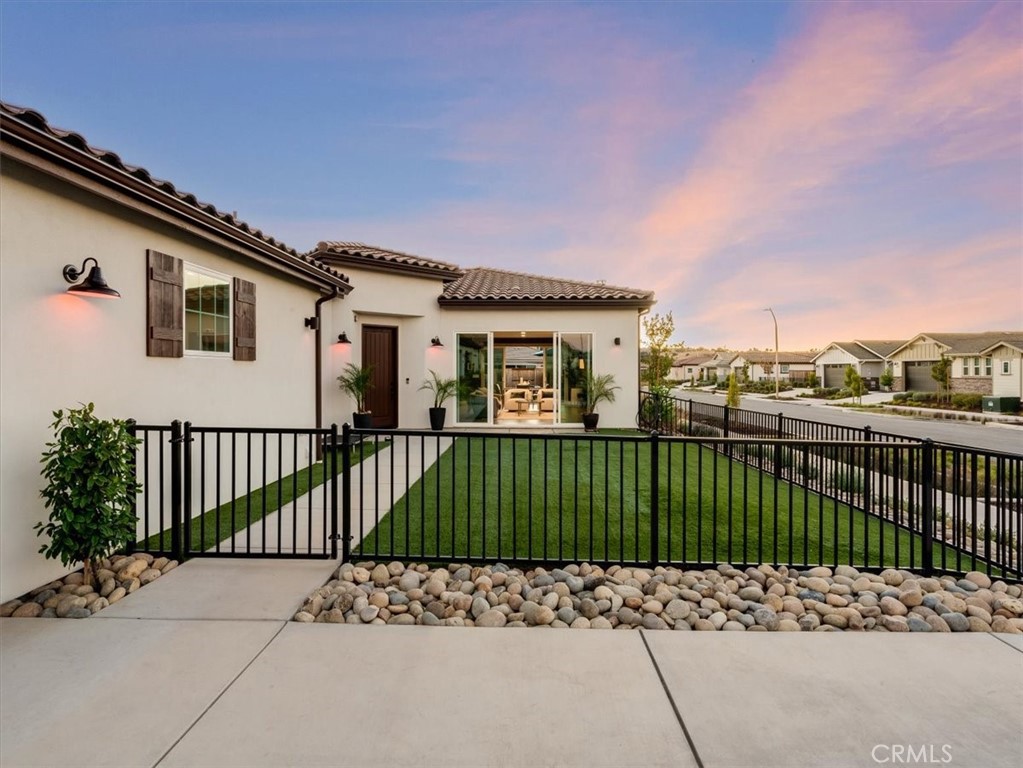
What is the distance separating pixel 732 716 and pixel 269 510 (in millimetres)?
4654

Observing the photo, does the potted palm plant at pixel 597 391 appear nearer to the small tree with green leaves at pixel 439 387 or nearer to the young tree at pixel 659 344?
the small tree with green leaves at pixel 439 387

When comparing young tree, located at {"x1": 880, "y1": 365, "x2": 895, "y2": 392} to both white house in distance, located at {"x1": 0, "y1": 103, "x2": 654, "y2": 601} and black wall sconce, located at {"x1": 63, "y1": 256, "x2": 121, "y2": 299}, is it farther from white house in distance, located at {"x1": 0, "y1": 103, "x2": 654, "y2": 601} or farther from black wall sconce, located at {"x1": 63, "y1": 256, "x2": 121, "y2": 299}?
black wall sconce, located at {"x1": 63, "y1": 256, "x2": 121, "y2": 299}

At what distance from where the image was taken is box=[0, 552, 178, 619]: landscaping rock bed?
303cm

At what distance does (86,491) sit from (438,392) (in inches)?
319

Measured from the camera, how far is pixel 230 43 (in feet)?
28.7

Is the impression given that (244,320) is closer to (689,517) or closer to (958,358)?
(689,517)

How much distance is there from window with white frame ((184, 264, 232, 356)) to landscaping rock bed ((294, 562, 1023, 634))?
10.9 ft

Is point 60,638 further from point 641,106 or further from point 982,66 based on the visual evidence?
point 982,66

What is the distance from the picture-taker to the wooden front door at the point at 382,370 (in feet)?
36.1

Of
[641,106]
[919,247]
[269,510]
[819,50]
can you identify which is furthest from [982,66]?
[269,510]

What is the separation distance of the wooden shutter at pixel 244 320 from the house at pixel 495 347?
4.38 m

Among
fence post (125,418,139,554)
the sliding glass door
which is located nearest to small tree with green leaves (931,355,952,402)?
the sliding glass door

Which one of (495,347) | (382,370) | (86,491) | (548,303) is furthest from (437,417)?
(86,491)

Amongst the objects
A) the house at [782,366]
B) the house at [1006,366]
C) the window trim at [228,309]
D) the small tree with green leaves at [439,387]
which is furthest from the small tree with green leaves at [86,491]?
the house at [782,366]
